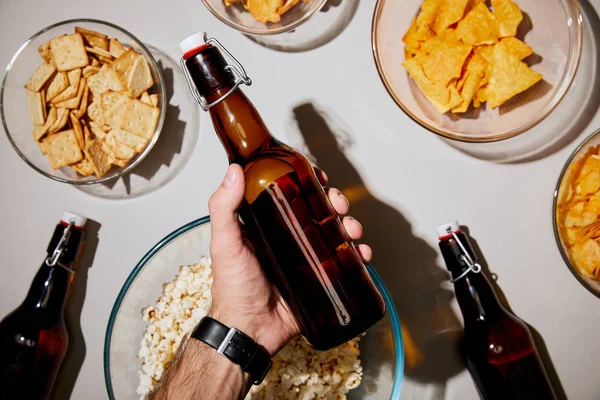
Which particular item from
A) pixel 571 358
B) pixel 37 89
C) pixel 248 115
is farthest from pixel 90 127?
pixel 571 358

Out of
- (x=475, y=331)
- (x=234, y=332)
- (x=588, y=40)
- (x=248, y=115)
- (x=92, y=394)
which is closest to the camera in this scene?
(x=248, y=115)

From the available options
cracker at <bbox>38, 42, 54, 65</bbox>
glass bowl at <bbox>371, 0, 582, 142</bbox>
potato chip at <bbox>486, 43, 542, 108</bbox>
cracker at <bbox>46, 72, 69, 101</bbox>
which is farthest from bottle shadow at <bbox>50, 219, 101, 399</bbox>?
potato chip at <bbox>486, 43, 542, 108</bbox>

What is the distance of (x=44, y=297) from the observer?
1305 mm

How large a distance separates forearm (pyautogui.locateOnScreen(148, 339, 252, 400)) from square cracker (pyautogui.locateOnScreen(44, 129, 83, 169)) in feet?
2.16

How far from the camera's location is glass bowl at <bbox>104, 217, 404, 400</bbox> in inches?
50.0

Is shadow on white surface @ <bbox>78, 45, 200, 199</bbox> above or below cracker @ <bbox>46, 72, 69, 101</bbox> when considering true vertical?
below

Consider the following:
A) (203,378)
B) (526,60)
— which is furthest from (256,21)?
(203,378)

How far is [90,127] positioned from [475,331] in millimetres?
1295

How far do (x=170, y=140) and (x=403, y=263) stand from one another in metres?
0.83

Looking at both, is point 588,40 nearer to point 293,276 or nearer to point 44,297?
point 293,276

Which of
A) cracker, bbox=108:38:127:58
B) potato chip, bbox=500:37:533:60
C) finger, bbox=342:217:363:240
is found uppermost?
cracker, bbox=108:38:127:58

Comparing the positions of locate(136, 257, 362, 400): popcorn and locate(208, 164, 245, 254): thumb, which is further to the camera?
locate(136, 257, 362, 400): popcorn

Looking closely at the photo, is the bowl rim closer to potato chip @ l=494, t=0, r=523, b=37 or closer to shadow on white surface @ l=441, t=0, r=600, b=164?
shadow on white surface @ l=441, t=0, r=600, b=164

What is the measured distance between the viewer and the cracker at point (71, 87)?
4.34 ft
